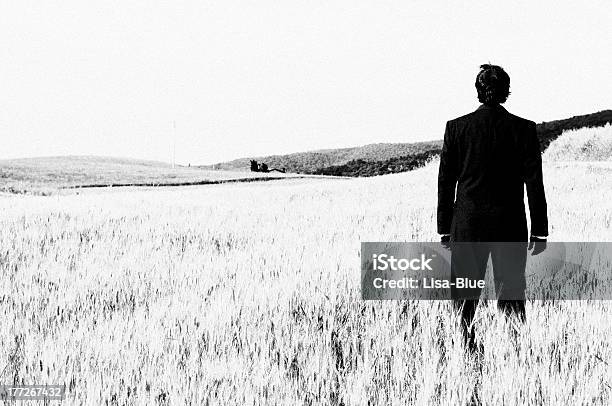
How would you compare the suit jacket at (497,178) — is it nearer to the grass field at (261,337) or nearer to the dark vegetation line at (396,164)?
the grass field at (261,337)

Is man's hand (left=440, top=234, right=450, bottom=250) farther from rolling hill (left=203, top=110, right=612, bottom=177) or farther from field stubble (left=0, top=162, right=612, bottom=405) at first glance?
rolling hill (left=203, top=110, right=612, bottom=177)

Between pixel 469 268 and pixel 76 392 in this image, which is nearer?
pixel 76 392

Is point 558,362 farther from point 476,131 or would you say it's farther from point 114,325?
point 114,325

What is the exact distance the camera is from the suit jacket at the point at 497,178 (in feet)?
15.0

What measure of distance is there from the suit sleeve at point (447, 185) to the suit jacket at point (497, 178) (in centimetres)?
8

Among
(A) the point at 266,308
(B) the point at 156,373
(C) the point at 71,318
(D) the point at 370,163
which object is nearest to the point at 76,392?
(B) the point at 156,373

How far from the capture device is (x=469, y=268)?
4684 mm

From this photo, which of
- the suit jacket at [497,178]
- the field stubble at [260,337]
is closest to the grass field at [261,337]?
the field stubble at [260,337]

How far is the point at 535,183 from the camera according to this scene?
4.61 m

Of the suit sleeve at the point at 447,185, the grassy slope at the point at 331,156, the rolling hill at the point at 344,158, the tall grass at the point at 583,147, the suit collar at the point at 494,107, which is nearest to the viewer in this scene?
the suit collar at the point at 494,107

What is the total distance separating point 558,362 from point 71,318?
3.64 m

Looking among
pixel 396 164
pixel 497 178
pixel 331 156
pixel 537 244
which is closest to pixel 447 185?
pixel 497 178

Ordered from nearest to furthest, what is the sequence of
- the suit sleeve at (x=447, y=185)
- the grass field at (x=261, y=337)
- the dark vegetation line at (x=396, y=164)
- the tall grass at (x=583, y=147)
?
the grass field at (x=261, y=337) → the suit sleeve at (x=447, y=185) → the tall grass at (x=583, y=147) → the dark vegetation line at (x=396, y=164)

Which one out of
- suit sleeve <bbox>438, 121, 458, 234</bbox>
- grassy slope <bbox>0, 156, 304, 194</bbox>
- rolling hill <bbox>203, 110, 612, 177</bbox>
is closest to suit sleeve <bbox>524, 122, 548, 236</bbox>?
suit sleeve <bbox>438, 121, 458, 234</bbox>
